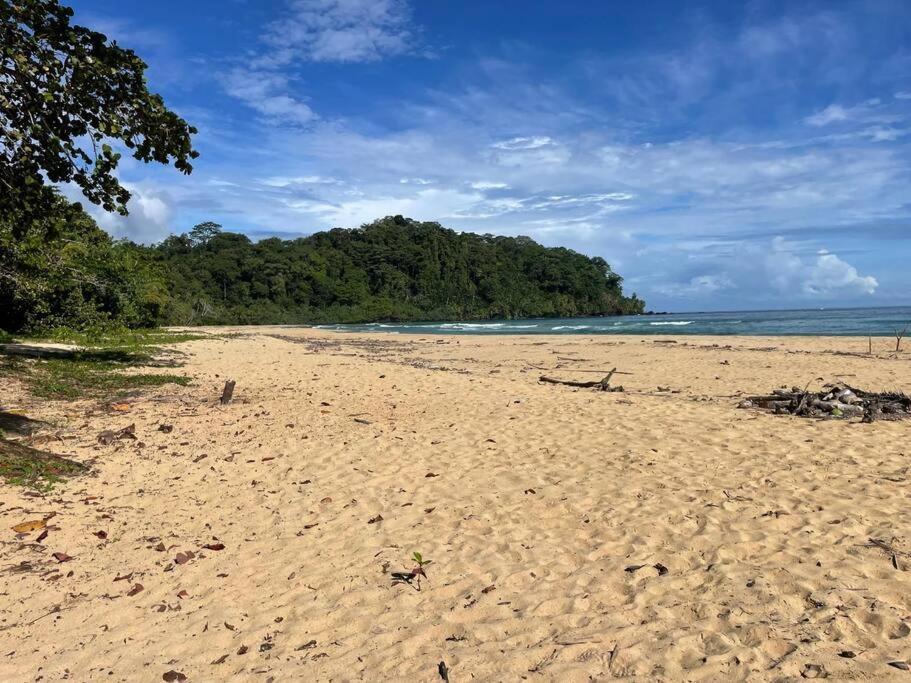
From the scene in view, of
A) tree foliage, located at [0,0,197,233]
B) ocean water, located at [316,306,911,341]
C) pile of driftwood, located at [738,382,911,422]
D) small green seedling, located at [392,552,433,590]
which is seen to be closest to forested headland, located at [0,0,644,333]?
tree foliage, located at [0,0,197,233]

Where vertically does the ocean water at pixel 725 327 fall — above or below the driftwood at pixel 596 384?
above

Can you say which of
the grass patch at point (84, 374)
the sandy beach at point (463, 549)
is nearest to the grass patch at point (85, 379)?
the grass patch at point (84, 374)

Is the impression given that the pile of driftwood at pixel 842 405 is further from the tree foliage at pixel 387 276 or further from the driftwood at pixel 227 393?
the tree foliage at pixel 387 276

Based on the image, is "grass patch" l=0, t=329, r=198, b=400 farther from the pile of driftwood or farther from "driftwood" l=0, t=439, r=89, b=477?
the pile of driftwood

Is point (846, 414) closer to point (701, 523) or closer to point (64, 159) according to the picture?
point (701, 523)

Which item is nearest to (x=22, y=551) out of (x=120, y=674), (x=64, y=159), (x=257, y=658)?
(x=120, y=674)

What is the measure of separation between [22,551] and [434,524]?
336 centimetres

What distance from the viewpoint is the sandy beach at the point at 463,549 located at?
318 centimetres

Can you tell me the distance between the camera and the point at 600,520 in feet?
16.6

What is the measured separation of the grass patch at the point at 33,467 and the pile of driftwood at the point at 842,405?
404 inches

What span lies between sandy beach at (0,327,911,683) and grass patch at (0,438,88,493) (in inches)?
6.5

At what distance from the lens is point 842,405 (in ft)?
30.1

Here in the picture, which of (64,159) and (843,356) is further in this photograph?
(843,356)

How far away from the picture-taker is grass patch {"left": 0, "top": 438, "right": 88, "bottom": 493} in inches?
224
